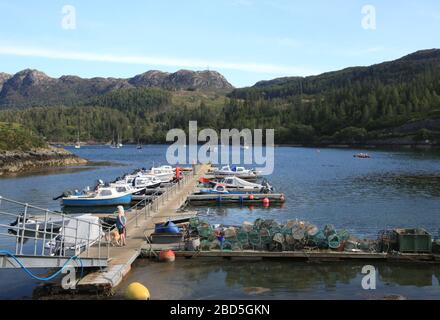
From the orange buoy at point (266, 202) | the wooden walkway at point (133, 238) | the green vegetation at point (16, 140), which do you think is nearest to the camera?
the wooden walkway at point (133, 238)

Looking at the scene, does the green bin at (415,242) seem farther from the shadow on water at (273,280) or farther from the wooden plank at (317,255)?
the shadow on water at (273,280)

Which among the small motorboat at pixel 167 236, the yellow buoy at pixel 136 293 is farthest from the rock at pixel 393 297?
the small motorboat at pixel 167 236

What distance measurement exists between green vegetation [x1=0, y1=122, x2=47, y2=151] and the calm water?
19.1 m

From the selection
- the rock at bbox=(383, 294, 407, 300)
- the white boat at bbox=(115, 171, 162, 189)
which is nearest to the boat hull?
the white boat at bbox=(115, 171, 162, 189)

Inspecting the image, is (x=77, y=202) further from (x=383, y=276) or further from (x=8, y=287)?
(x=383, y=276)

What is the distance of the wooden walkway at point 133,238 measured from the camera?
20.7 m

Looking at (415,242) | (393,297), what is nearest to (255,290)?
(393,297)

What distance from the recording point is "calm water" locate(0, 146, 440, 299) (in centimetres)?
2233

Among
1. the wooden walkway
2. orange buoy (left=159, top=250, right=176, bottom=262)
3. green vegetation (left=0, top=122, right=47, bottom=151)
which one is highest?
green vegetation (left=0, top=122, right=47, bottom=151)

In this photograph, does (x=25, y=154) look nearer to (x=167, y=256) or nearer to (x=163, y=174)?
(x=163, y=174)

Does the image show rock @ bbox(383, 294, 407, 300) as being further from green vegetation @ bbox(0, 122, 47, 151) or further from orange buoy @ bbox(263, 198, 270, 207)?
green vegetation @ bbox(0, 122, 47, 151)

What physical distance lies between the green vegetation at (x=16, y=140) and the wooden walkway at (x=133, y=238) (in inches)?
2604

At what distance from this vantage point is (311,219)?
1761 inches
